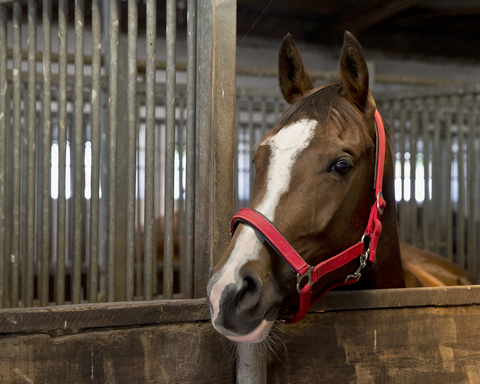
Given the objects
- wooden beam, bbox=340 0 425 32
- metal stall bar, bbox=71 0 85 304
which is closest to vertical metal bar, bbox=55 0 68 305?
metal stall bar, bbox=71 0 85 304

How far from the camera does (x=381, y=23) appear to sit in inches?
228

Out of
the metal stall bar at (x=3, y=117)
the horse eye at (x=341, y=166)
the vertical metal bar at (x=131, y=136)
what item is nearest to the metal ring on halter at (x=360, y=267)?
the horse eye at (x=341, y=166)

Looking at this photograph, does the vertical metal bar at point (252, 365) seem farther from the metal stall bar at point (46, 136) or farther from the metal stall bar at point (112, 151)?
the metal stall bar at point (46, 136)

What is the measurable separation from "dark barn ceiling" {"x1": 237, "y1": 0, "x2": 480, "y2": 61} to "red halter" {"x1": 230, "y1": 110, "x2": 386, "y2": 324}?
11.4 feet

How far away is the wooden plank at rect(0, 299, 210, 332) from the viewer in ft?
3.13

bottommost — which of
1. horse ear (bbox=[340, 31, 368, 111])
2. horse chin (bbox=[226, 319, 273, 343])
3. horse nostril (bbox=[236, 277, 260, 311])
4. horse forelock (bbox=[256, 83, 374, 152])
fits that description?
horse chin (bbox=[226, 319, 273, 343])

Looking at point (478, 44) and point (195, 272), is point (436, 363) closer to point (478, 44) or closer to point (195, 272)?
point (195, 272)

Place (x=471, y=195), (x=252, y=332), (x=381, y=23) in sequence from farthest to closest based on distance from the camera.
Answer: (x=381, y=23) < (x=471, y=195) < (x=252, y=332)

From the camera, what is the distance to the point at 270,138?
1177 mm

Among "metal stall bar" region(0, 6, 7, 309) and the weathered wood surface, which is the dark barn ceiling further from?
the weathered wood surface

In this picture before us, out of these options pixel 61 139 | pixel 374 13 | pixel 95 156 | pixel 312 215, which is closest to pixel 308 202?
A: pixel 312 215

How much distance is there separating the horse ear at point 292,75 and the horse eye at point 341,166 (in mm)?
363

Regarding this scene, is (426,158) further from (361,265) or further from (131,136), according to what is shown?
(131,136)

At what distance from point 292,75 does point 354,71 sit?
0.24 meters
